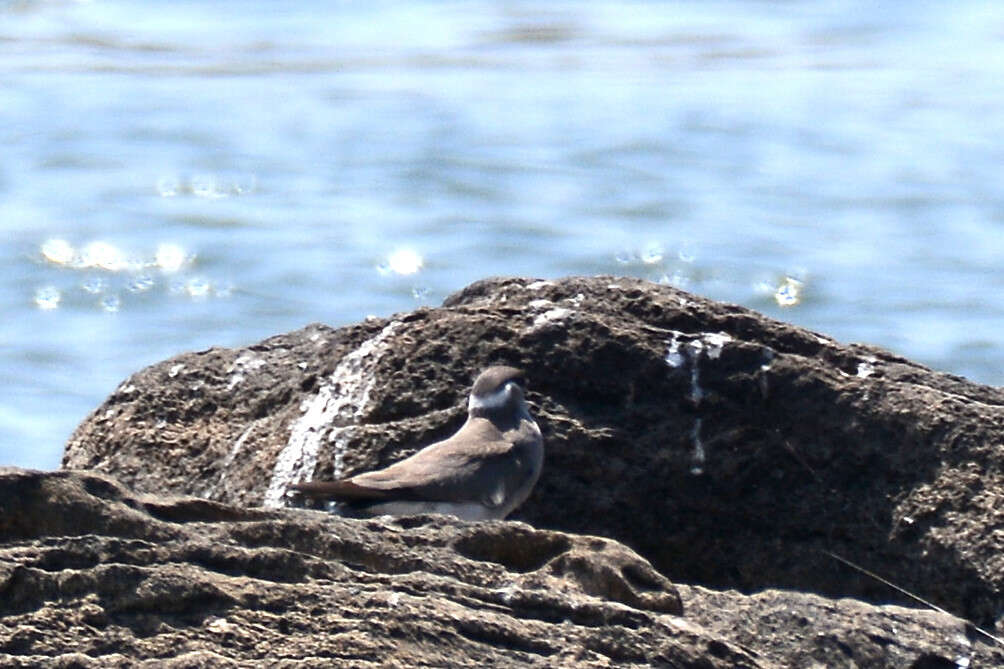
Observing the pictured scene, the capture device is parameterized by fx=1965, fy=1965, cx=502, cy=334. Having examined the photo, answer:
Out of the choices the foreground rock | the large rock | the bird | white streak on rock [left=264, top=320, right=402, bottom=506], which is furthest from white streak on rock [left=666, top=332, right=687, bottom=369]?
the foreground rock

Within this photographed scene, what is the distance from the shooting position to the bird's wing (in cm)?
633

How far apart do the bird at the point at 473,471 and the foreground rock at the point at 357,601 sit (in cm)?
152

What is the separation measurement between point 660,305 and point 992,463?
1.40 m

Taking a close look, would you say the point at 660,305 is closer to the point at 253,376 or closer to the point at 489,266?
the point at 253,376

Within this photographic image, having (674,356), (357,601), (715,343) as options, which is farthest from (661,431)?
(357,601)

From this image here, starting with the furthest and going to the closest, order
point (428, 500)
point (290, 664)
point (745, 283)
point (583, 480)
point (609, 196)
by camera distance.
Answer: point (609, 196), point (745, 283), point (583, 480), point (428, 500), point (290, 664)

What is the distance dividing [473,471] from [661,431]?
0.70 metres

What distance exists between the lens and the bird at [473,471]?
6340 millimetres

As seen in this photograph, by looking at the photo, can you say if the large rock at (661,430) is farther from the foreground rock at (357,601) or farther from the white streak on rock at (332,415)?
the foreground rock at (357,601)

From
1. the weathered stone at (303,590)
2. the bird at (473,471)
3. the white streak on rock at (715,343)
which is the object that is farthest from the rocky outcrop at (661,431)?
the weathered stone at (303,590)

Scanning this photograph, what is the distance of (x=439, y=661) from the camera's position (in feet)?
13.6

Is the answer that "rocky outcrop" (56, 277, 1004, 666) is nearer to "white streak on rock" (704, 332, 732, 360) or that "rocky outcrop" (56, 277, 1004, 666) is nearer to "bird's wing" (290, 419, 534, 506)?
"white streak on rock" (704, 332, 732, 360)

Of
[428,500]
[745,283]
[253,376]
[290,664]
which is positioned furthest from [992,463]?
[745,283]

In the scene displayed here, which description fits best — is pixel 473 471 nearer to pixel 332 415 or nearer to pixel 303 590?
pixel 332 415
